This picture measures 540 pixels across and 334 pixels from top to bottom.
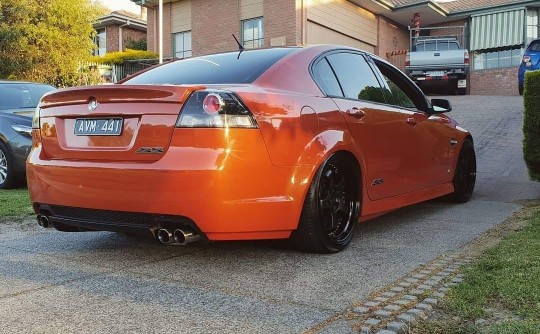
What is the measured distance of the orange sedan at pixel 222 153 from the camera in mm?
3143

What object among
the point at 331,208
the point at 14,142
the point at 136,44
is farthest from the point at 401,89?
the point at 136,44

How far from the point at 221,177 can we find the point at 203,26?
66.8ft

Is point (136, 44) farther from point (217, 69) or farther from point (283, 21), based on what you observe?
point (217, 69)

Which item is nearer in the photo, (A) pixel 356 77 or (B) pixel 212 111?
(B) pixel 212 111

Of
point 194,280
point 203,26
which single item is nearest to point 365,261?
point 194,280

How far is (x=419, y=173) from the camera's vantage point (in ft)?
16.4

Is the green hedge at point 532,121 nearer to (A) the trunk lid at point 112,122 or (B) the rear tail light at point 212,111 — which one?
(B) the rear tail light at point 212,111

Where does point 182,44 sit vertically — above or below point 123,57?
above

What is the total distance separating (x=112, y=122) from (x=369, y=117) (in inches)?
77.6

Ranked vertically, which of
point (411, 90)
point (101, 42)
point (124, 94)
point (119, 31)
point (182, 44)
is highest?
point (119, 31)

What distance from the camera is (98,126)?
3.43m

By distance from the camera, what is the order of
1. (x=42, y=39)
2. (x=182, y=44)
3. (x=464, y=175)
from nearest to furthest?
(x=464, y=175), (x=42, y=39), (x=182, y=44)

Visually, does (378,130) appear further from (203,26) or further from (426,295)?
(203,26)

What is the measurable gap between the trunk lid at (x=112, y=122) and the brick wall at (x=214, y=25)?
18165 mm
